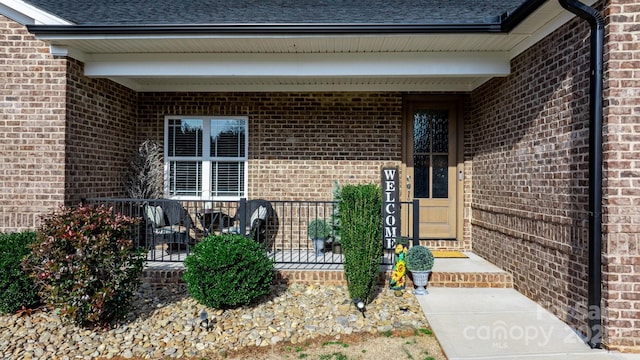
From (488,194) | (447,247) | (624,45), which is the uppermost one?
(624,45)

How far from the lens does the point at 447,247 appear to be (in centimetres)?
673

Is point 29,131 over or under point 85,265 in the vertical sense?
over

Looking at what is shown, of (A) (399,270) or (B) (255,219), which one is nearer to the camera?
(A) (399,270)

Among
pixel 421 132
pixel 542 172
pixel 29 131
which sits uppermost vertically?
pixel 421 132

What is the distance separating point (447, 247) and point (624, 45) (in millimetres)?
4087

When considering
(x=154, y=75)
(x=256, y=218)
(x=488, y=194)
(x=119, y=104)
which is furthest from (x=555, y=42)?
(x=119, y=104)

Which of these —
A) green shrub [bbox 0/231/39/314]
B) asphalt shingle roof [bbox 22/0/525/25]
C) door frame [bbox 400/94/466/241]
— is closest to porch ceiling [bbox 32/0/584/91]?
asphalt shingle roof [bbox 22/0/525/25]

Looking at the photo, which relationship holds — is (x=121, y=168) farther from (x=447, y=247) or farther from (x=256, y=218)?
(x=447, y=247)

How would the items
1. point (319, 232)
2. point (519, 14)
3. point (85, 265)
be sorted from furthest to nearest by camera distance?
point (319, 232)
point (519, 14)
point (85, 265)

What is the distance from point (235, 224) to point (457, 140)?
13.4 ft

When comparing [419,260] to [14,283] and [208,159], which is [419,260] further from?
[14,283]

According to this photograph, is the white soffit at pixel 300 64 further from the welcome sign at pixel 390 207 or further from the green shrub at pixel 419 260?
the green shrub at pixel 419 260

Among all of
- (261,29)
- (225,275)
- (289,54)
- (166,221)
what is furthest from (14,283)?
(289,54)

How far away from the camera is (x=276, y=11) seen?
553 cm
